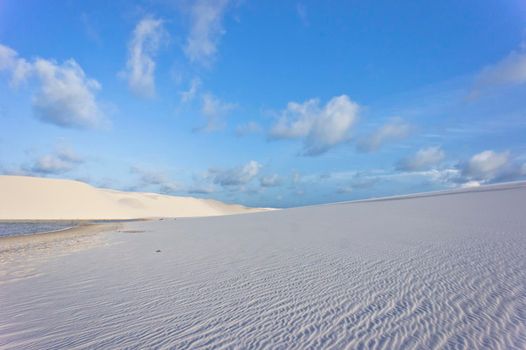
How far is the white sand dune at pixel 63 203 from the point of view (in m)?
53.9

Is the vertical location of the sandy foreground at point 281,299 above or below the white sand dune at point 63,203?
below

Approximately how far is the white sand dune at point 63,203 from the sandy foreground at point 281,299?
52439 mm

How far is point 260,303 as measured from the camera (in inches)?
239

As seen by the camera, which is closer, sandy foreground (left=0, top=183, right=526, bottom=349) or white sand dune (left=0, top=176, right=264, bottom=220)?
sandy foreground (left=0, top=183, right=526, bottom=349)

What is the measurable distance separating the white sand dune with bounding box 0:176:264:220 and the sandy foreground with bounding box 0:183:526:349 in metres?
52.4

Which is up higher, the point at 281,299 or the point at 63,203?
the point at 63,203

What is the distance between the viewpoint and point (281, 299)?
6.27m

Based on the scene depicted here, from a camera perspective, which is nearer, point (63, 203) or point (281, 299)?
point (281, 299)

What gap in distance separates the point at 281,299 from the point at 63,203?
6932 centimetres

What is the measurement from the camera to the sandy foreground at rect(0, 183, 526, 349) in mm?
4559

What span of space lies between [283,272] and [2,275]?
351 inches

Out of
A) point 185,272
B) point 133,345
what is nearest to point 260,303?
point 133,345

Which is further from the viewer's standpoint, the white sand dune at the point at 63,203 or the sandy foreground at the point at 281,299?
the white sand dune at the point at 63,203

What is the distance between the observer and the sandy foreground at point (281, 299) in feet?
15.0
